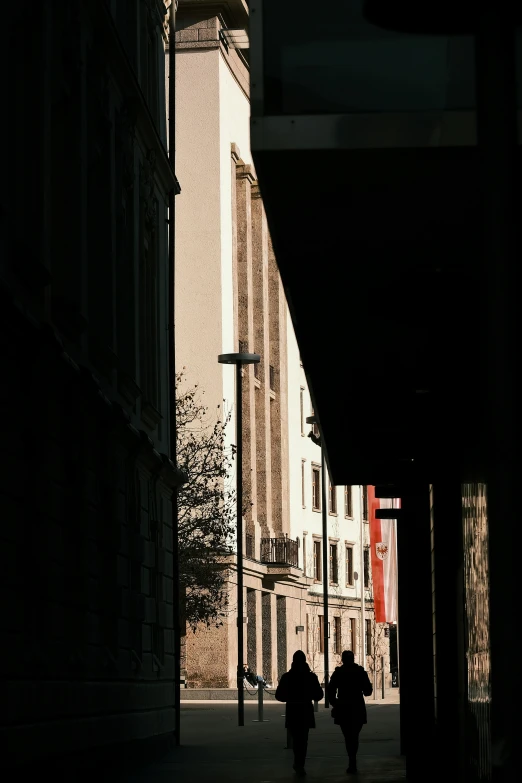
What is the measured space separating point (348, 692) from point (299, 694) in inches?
37.3

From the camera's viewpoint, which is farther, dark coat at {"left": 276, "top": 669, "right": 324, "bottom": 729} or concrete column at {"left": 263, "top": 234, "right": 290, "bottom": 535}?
concrete column at {"left": 263, "top": 234, "right": 290, "bottom": 535}

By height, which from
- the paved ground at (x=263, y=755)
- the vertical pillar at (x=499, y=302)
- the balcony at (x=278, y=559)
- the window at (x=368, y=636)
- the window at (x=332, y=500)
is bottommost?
the paved ground at (x=263, y=755)

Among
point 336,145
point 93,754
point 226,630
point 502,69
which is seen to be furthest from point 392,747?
point 226,630

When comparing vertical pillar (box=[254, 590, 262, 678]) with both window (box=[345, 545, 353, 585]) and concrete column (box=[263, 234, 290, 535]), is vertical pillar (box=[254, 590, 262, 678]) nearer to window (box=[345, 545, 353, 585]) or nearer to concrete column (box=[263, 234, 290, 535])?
concrete column (box=[263, 234, 290, 535])

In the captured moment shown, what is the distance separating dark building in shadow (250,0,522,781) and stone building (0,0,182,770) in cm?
306

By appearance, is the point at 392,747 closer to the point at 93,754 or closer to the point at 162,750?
the point at 162,750

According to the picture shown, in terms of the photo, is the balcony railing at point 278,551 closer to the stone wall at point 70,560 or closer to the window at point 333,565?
the window at point 333,565

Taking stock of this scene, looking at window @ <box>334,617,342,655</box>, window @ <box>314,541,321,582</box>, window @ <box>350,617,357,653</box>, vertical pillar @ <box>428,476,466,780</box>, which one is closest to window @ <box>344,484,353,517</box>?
window @ <box>314,541,321,582</box>

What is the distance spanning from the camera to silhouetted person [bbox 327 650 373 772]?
2002 cm

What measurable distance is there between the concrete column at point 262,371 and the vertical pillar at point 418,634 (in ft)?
154

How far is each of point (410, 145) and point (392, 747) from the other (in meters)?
20.0

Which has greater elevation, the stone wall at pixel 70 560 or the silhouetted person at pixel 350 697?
the stone wall at pixel 70 560

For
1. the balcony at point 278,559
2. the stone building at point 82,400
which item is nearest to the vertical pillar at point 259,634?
the balcony at point 278,559

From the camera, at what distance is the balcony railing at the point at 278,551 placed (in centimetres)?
6681
